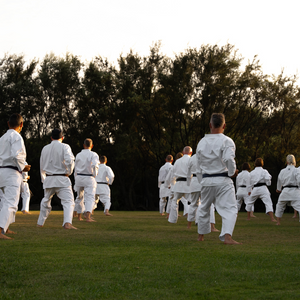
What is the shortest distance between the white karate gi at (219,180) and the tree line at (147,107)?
2284 centimetres

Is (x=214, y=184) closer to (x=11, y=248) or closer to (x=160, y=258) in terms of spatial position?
(x=160, y=258)

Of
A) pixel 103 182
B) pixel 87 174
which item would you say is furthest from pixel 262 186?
pixel 103 182

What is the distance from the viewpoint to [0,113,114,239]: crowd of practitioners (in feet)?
28.4

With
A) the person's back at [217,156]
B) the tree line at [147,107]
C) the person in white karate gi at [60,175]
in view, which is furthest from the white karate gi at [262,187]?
the tree line at [147,107]

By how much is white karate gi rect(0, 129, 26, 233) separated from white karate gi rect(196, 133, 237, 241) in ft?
11.5

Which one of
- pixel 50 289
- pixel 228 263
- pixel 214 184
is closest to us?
pixel 50 289

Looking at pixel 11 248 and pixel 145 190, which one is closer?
pixel 11 248

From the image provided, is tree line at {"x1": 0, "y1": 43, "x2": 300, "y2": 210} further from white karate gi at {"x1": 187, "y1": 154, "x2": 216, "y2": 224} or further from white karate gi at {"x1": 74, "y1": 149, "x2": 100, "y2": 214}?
white karate gi at {"x1": 187, "y1": 154, "x2": 216, "y2": 224}

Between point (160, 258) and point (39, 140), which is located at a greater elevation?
point (39, 140)

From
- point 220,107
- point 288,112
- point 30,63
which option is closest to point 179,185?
point 220,107

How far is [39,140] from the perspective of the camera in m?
34.2

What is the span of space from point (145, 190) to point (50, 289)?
32.6 meters

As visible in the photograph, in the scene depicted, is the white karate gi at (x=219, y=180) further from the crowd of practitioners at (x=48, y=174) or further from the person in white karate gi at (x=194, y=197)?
the crowd of practitioners at (x=48, y=174)

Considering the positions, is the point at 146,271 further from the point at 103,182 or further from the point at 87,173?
the point at 103,182
